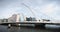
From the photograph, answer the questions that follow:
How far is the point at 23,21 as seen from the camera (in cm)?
372

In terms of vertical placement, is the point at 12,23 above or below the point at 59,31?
above

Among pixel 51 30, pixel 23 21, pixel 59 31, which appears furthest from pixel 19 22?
pixel 59 31

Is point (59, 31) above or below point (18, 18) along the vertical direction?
below

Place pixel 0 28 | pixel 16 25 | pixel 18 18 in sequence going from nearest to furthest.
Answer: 1. pixel 0 28
2. pixel 16 25
3. pixel 18 18

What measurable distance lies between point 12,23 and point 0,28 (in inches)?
18.6

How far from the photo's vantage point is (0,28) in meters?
3.40

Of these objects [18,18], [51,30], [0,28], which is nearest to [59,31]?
[51,30]

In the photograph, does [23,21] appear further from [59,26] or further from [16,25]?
[59,26]

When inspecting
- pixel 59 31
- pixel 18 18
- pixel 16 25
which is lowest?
pixel 59 31

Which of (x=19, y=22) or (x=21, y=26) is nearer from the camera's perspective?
(x=19, y=22)

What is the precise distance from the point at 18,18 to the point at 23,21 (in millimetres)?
308

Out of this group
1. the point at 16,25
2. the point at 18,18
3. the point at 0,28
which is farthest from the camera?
the point at 18,18

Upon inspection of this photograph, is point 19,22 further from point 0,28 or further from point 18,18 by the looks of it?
point 0,28

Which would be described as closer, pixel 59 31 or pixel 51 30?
pixel 59 31
